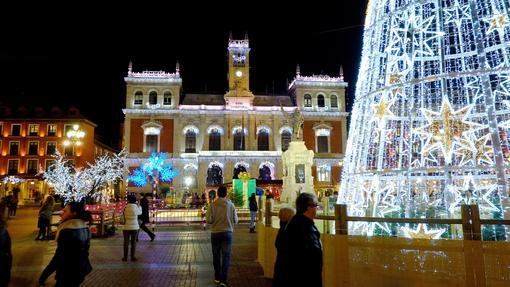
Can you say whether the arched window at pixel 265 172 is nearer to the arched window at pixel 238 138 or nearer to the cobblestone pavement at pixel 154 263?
the arched window at pixel 238 138

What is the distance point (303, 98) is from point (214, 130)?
11.2 m

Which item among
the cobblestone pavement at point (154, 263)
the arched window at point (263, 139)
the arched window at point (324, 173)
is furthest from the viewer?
the arched window at point (263, 139)

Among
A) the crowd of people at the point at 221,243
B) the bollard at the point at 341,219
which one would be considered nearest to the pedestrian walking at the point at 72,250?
the crowd of people at the point at 221,243

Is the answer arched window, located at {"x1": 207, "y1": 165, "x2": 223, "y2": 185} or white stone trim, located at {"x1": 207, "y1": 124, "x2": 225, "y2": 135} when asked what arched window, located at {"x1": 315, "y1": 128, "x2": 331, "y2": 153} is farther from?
arched window, located at {"x1": 207, "y1": 165, "x2": 223, "y2": 185}

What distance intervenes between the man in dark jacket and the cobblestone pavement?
11.6 ft

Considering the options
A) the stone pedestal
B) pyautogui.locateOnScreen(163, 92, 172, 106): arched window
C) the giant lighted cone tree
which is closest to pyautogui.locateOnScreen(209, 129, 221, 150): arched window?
pyautogui.locateOnScreen(163, 92, 172, 106): arched window

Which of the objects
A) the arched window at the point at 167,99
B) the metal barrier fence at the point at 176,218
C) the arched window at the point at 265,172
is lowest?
the metal barrier fence at the point at 176,218

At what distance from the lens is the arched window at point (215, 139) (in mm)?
45500

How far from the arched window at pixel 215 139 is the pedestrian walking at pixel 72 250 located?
39562mm

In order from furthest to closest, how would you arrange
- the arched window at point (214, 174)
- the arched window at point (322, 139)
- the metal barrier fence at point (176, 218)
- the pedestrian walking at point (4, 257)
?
1. the arched window at point (322, 139)
2. the arched window at point (214, 174)
3. the metal barrier fence at point (176, 218)
4. the pedestrian walking at point (4, 257)

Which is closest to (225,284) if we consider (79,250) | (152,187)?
(79,250)

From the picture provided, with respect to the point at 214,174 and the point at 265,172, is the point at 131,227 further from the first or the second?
the point at 265,172

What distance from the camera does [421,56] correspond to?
313 inches

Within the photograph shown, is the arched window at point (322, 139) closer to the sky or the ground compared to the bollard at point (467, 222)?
closer to the sky
